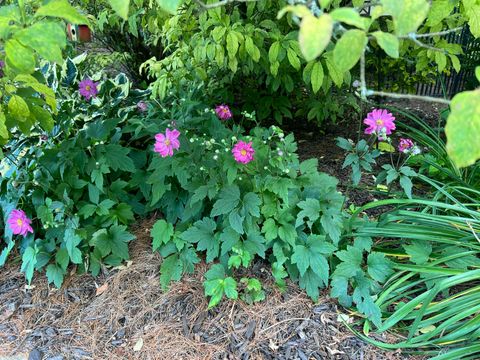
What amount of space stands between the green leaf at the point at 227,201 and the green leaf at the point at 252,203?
0.13 ft

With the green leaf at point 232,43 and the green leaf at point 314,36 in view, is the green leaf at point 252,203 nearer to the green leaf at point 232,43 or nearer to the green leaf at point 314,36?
the green leaf at point 232,43

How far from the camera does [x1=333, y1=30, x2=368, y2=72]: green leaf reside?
2.29 feet

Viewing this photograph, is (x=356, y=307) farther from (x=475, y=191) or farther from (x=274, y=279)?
(x=475, y=191)

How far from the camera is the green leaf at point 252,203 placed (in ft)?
5.90

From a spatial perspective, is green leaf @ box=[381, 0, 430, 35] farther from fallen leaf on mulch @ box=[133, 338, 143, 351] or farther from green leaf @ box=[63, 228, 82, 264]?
green leaf @ box=[63, 228, 82, 264]

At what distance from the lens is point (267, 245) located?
74.0 inches

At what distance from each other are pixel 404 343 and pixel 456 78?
3.37 m

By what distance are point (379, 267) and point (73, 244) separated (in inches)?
54.1

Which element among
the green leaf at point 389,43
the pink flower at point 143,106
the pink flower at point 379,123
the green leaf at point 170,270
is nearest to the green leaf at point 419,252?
the pink flower at point 379,123

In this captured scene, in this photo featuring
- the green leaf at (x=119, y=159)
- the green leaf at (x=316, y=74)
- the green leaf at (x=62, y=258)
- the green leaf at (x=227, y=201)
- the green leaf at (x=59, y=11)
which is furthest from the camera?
the green leaf at (x=119, y=159)

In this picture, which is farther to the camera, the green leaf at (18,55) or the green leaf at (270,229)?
the green leaf at (270,229)

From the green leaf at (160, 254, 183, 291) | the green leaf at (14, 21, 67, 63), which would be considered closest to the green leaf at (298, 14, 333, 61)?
the green leaf at (14, 21, 67, 63)

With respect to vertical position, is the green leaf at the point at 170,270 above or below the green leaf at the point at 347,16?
below

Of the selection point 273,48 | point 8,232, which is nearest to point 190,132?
point 273,48
